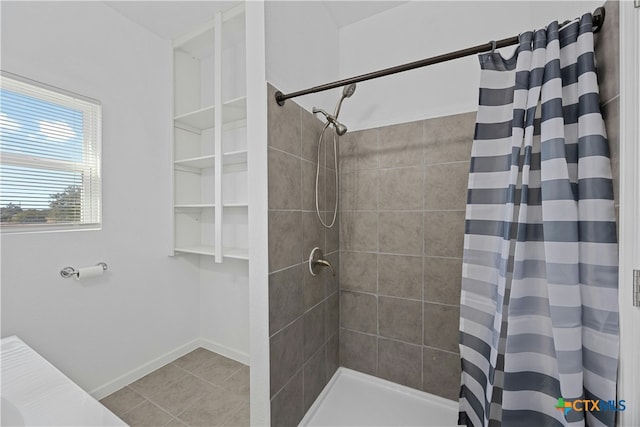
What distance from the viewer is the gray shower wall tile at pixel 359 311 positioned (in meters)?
1.82

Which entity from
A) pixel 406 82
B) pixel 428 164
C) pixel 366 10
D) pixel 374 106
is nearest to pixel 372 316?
pixel 428 164

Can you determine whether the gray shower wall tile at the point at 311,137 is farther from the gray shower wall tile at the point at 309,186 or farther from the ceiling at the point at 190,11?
the ceiling at the point at 190,11

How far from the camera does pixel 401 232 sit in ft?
5.63

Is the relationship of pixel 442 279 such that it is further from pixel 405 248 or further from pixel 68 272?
pixel 68 272

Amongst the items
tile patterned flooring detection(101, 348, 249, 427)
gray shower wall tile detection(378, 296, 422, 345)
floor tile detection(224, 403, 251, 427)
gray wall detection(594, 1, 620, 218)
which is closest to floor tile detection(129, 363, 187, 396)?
tile patterned flooring detection(101, 348, 249, 427)

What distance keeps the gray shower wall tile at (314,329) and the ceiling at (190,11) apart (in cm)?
207

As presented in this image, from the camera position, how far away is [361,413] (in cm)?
156

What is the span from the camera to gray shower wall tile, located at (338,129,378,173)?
5.89ft

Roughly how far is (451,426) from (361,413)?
0.51 metres

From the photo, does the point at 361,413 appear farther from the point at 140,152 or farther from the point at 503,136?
the point at 140,152

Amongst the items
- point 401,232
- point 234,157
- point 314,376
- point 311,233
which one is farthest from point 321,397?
point 234,157

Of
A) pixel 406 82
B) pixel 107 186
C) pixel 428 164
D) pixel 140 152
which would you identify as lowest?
pixel 107 186

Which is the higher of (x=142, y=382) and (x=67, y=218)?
(x=67, y=218)

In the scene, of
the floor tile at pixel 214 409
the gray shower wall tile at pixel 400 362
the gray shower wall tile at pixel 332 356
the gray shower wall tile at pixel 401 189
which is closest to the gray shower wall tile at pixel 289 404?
the gray shower wall tile at pixel 332 356
